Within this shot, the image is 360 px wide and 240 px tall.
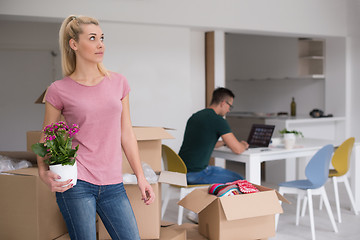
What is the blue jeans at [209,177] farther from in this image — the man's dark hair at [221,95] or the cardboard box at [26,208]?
the cardboard box at [26,208]

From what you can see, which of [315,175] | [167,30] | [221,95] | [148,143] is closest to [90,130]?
[148,143]

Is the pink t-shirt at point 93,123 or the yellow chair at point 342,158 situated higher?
the pink t-shirt at point 93,123

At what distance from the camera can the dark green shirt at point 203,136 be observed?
156 inches

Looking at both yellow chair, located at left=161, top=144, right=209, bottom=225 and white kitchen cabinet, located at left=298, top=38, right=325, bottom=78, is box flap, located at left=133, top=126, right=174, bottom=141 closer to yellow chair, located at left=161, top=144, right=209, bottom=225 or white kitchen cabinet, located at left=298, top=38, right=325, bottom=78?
yellow chair, located at left=161, top=144, right=209, bottom=225

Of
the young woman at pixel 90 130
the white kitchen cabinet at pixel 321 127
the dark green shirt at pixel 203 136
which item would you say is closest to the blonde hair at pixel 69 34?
the young woman at pixel 90 130

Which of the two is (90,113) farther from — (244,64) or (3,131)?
(244,64)

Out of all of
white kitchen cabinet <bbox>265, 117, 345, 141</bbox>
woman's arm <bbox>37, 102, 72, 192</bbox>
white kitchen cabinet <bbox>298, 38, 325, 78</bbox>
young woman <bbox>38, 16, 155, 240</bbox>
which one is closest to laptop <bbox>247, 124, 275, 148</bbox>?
white kitchen cabinet <bbox>265, 117, 345, 141</bbox>

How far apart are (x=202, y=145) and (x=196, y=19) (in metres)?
1.91

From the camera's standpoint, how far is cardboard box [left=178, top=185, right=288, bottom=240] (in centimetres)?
259

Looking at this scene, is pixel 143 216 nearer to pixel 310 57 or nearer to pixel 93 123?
pixel 93 123

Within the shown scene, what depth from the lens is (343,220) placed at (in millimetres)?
4359

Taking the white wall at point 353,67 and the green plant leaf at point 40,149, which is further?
the white wall at point 353,67

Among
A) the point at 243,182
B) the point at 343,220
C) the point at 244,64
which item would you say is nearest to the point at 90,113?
the point at 243,182

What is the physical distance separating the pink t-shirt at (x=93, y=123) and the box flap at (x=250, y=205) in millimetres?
875
